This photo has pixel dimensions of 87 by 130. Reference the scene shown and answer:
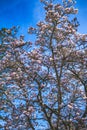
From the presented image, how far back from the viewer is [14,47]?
17969 mm

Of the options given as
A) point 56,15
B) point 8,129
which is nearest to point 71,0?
point 56,15

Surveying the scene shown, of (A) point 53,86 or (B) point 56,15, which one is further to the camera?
(A) point 53,86

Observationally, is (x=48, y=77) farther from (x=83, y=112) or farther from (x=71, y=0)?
(x=71, y=0)

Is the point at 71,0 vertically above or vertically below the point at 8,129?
above

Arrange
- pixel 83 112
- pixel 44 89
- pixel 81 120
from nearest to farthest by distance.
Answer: pixel 81 120 → pixel 83 112 → pixel 44 89

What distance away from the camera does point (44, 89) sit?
1834 centimetres

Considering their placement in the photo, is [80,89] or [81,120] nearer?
[81,120]

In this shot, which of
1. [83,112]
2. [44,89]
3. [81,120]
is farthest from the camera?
[44,89]

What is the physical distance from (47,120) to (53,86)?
2.39 metres

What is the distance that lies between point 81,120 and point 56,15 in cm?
559

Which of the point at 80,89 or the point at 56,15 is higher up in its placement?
the point at 56,15

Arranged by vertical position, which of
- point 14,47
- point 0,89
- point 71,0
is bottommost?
point 0,89

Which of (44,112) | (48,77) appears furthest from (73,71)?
(44,112)

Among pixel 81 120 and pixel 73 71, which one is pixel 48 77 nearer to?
pixel 73 71
